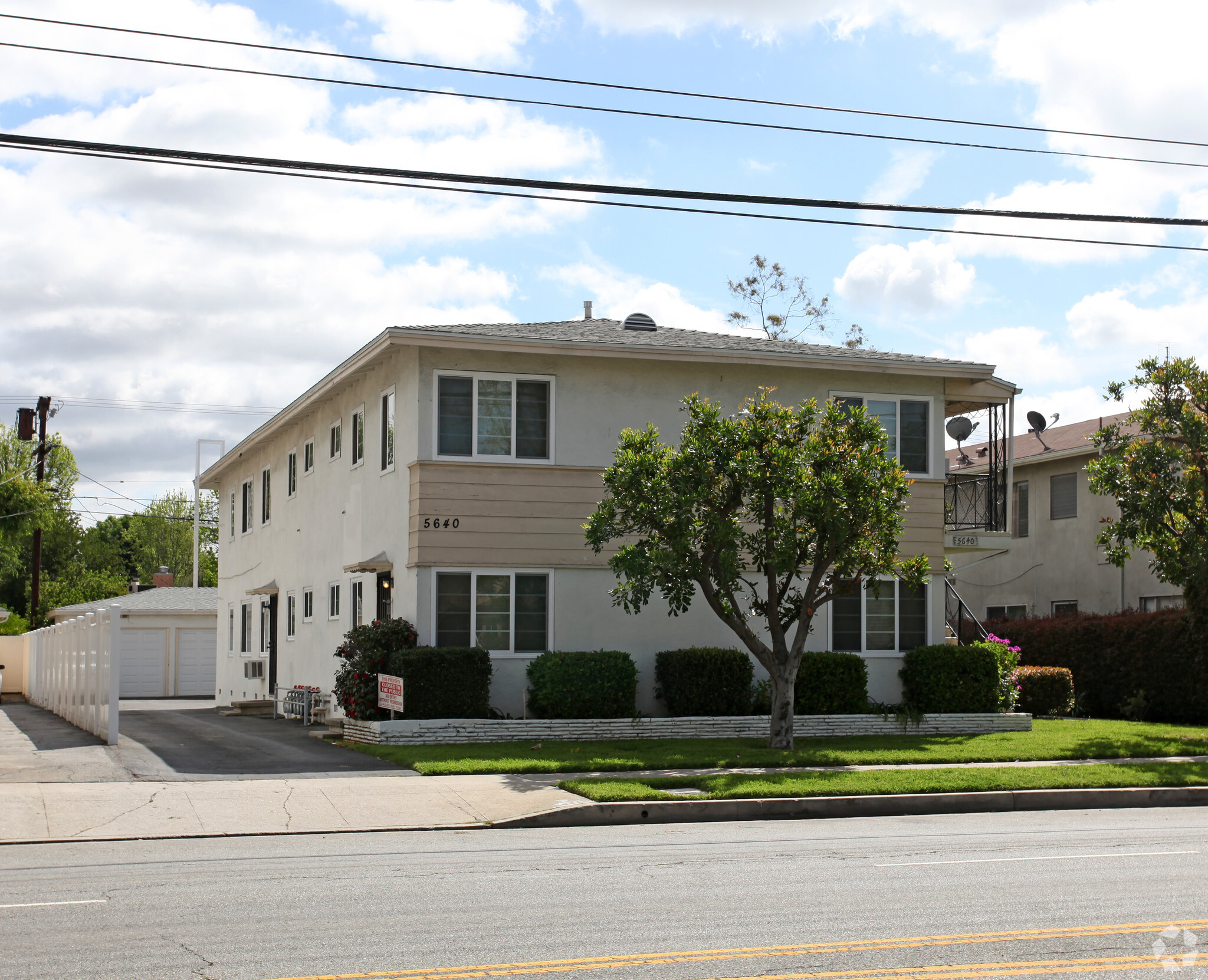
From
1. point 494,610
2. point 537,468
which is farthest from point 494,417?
point 494,610

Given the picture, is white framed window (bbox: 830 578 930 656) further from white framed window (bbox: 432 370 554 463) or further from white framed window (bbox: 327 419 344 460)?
white framed window (bbox: 327 419 344 460)

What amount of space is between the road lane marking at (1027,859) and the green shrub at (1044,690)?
1559 cm

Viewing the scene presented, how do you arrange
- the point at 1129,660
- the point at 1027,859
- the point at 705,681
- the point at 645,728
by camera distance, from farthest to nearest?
the point at 1129,660 < the point at 705,681 < the point at 645,728 < the point at 1027,859

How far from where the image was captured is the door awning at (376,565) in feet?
69.4

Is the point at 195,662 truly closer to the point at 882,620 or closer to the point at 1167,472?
the point at 882,620

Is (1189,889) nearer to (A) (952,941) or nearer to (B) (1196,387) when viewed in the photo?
(A) (952,941)

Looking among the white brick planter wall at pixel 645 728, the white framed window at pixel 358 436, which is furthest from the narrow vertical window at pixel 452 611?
the white framed window at pixel 358 436

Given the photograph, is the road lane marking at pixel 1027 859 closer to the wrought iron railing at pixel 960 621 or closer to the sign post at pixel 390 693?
the sign post at pixel 390 693

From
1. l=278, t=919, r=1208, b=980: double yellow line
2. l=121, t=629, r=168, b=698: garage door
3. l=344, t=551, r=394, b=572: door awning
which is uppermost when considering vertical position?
l=344, t=551, r=394, b=572: door awning

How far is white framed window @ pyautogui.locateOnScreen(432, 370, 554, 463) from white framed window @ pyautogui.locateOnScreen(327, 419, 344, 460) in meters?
5.15

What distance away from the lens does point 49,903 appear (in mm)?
8148

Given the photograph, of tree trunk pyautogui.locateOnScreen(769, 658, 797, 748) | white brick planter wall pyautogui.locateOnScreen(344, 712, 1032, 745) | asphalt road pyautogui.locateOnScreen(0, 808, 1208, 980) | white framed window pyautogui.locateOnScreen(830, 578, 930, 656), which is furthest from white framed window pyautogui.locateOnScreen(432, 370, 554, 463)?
asphalt road pyautogui.locateOnScreen(0, 808, 1208, 980)

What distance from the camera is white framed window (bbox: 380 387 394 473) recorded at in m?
21.6

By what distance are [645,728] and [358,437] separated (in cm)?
819
